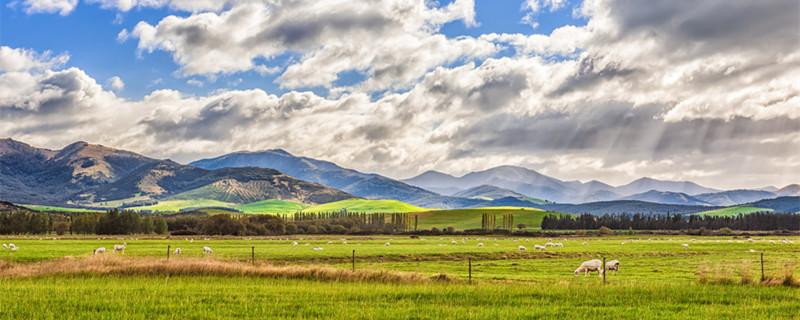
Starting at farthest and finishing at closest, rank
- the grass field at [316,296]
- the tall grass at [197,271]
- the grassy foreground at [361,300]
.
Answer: the tall grass at [197,271] < the grass field at [316,296] < the grassy foreground at [361,300]

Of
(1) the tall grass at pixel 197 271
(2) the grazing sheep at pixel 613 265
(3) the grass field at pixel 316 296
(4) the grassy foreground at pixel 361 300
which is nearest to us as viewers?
(4) the grassy foreground at pixel 361 300

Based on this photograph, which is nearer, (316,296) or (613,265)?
(316,296)

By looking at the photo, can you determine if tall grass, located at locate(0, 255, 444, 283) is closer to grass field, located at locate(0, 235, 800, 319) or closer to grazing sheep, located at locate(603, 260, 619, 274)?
grass field, located at locate(0, 235, 800, 319)

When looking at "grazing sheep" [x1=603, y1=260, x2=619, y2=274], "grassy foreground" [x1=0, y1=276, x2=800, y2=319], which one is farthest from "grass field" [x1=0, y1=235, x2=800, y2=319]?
"grazing sheep" [x1=603, y1=260, x2=619, y2=274]

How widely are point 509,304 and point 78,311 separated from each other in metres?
16.2

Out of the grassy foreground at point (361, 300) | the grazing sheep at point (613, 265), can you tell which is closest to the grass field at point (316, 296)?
the grassy foreground at point (361, 300)

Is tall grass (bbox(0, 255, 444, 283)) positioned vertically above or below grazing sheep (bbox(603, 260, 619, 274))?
above

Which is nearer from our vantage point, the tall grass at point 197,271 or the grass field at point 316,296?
the grass field at point 316,296

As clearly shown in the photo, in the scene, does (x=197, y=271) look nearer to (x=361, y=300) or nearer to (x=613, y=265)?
(x=361, y=300)

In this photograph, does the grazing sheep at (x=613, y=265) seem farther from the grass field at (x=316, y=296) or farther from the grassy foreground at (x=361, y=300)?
the grassy foreground at (x=361, y=300)

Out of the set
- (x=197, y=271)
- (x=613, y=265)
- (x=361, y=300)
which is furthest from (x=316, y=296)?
(x=613, y=265)

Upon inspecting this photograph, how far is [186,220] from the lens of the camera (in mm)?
198625

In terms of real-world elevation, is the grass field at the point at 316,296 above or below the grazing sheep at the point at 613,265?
above

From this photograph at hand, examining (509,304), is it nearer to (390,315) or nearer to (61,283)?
(390,315)
